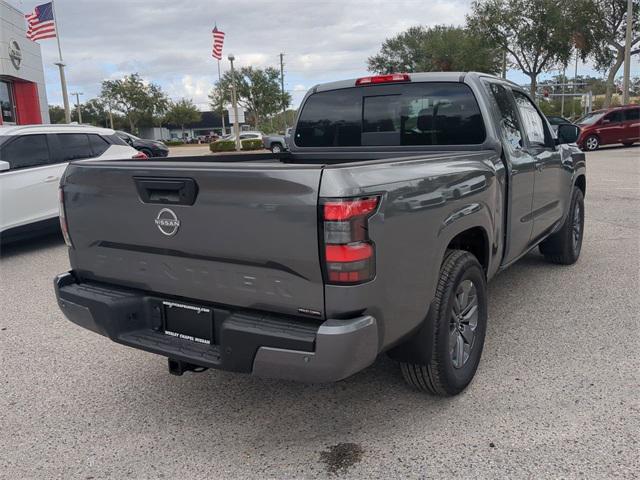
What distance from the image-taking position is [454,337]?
321cm

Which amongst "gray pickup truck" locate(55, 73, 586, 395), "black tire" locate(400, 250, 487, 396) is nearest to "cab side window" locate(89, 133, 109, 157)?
"gray pickup truck" locate(55, 73, 586, 395)

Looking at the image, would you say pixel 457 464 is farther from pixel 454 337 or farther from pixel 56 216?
pixel 56 216

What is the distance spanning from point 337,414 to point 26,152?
6.36 metres

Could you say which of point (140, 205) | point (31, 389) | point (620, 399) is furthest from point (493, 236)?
point (31, 389)

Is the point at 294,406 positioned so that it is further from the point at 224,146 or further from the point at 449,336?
the point at 224,146

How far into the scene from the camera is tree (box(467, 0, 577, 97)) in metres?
32.2

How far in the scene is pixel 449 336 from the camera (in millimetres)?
3031

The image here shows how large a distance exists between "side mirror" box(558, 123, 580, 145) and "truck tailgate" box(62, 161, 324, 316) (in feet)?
11.3

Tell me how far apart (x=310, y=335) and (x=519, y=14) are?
35976 mm

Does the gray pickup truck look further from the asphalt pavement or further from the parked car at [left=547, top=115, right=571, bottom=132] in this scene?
the parked car at [left=547, top=115, right=571, bottom=132]

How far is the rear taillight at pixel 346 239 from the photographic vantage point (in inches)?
90.7

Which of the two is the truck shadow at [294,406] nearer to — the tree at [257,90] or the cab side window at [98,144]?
the cab side window at [98,144]

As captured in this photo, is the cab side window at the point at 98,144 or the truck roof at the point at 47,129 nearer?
the truck roof at the point at 47,129

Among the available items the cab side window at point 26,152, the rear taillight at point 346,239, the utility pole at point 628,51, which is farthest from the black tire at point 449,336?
the utility pole at point 628,51
